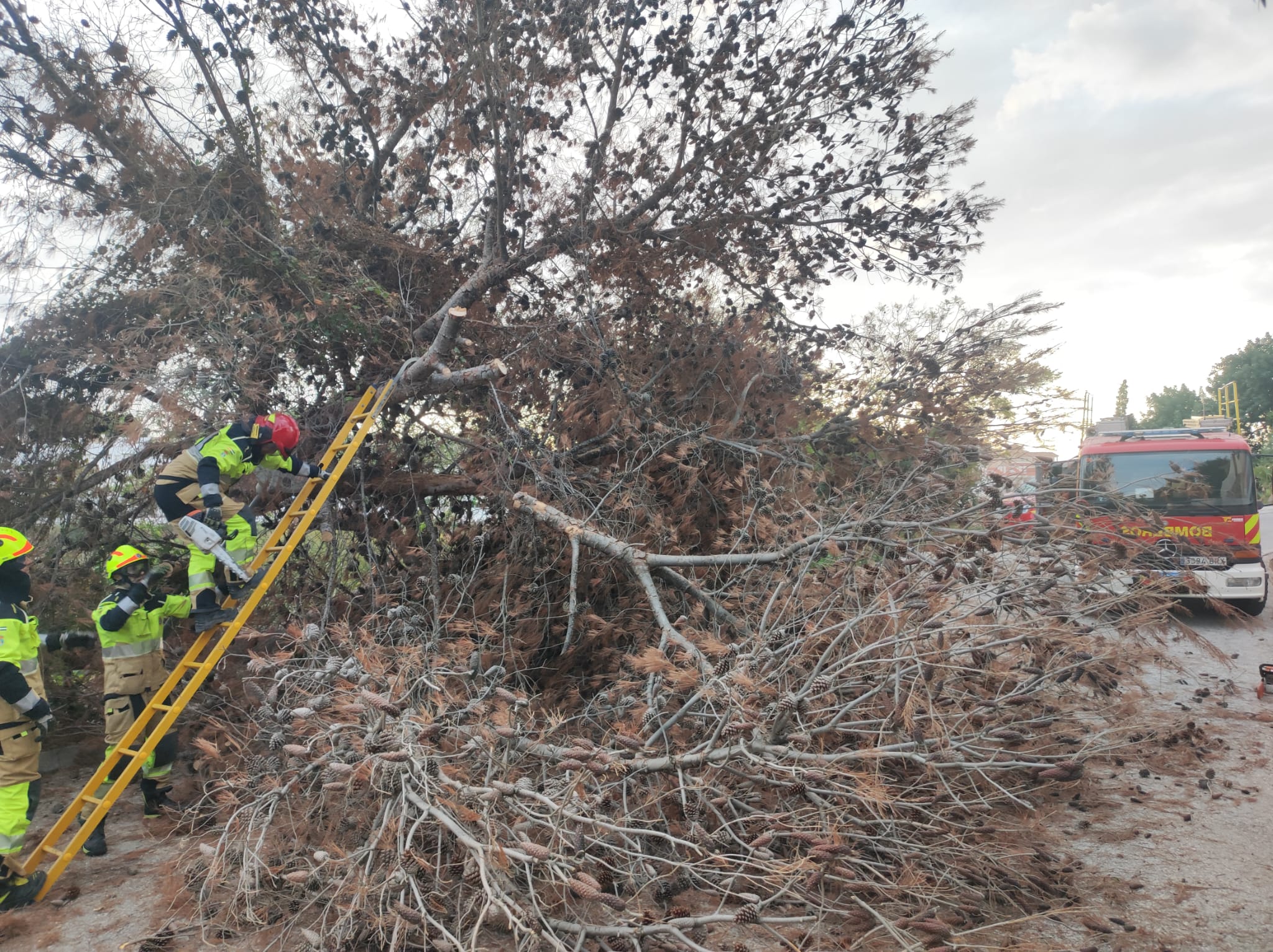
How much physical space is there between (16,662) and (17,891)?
1.01 m

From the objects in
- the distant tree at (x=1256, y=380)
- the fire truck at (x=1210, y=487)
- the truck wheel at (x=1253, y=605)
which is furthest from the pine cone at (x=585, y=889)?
the distant tree at (x=1256, y=380)

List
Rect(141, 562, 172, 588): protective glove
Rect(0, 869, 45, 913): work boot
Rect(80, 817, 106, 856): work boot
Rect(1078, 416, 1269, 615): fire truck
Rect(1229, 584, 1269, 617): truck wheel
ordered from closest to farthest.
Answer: Rect(0, 869, 45, 913): work boot, Rect(80, 817, 106, 856): work boot, Rect(141, 562, 172, 588): protective glove, Rect(1078, 416, 1269, 615): fire truck, Rect(1229, 584, 1269, 617): truck wheel

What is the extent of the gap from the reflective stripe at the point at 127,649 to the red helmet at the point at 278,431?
1315mm

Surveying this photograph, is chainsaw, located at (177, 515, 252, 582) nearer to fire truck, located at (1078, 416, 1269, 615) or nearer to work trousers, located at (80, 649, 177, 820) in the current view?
work trousers, located at (80, 649, 177, 820)

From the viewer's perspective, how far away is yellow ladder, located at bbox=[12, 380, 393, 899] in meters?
3.46

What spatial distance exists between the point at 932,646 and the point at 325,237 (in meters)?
5.37

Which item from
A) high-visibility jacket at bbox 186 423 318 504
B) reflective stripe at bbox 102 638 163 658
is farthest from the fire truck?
reflective stripe at bbox 102 638 163 658

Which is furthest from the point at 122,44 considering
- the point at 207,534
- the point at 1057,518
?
the point at 1057,518

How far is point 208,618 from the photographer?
413 cm

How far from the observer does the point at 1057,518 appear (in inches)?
183

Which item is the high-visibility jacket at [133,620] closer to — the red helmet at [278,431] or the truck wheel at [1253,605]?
the red helmet at [278,431]

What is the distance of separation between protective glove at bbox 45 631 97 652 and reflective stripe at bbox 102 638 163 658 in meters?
0.55

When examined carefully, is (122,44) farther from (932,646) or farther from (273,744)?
(932,646)

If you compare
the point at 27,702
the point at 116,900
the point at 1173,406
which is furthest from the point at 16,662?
the point at 1173,406
